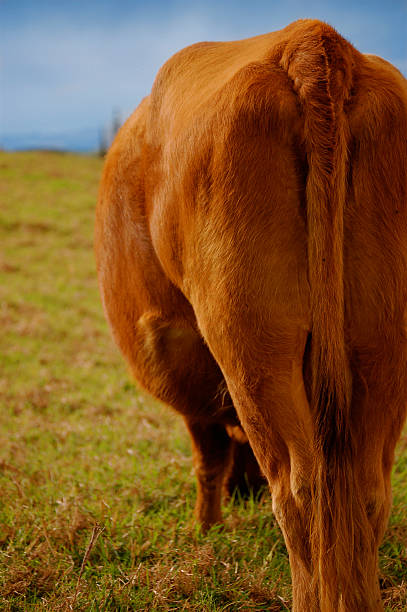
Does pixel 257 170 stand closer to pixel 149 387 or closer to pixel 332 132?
pixel 332 132

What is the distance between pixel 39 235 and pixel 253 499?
7.74m

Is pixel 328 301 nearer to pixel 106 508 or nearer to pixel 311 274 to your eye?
pixel 311 274

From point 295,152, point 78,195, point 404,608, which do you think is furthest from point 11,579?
point 78,195

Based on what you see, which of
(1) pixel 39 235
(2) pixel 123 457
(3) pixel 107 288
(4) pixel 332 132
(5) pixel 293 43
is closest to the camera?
(4) pixel 332 132

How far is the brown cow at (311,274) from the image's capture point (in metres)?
1.21

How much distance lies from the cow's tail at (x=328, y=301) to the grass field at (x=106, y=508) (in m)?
0.65

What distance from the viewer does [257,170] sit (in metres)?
1.23

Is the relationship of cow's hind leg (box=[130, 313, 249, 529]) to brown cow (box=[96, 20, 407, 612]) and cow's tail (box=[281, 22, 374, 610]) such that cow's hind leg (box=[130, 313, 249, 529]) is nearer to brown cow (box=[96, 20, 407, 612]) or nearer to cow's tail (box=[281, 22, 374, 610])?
brown cow (box=[96, 20, 407, 612])

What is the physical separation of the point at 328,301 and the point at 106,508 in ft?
5.32

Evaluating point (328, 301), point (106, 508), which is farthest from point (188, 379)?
point (106, 508)

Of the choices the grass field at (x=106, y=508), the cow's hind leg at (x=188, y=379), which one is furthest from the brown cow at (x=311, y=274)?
the grass field at (x=106, y=508)

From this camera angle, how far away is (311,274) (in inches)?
47.8

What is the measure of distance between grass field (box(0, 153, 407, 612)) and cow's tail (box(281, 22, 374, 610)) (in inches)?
25.7

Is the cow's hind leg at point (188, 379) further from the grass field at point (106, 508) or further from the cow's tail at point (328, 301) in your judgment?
the cow's tail at point (328, 301)
